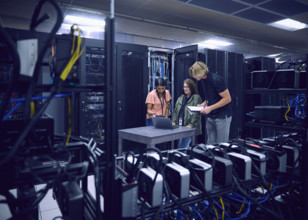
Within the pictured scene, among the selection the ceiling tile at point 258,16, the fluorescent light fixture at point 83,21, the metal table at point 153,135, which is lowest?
the metal table at point 153,135

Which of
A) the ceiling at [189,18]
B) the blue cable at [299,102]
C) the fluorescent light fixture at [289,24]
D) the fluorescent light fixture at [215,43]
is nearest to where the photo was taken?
the blue cable at [299,102]

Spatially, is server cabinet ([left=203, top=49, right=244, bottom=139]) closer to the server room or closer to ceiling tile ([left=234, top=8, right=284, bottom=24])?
the server room

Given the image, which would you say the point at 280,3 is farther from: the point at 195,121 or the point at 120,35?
the point at 120,35

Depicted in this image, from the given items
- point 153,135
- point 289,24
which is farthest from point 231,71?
point 289,24

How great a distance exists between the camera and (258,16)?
15.9 feet

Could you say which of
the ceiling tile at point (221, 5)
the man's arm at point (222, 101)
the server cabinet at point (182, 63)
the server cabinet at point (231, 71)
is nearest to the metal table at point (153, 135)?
the man's arm at point (222, 101)

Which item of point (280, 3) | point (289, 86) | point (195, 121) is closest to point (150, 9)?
point (280, 3)

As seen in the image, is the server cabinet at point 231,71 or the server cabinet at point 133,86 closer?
the server cabinet at point 133,86

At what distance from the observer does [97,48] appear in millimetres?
3172

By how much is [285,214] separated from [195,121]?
153 centimetres

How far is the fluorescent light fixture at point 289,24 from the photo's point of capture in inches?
209

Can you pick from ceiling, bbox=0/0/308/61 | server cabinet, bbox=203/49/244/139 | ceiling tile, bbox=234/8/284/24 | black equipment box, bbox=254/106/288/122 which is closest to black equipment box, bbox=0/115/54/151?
black equipment box, bbox=254/106/288/122

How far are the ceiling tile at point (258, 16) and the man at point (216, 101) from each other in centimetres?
283

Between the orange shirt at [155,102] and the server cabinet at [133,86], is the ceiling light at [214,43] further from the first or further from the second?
the orange shirt at [155,102]
